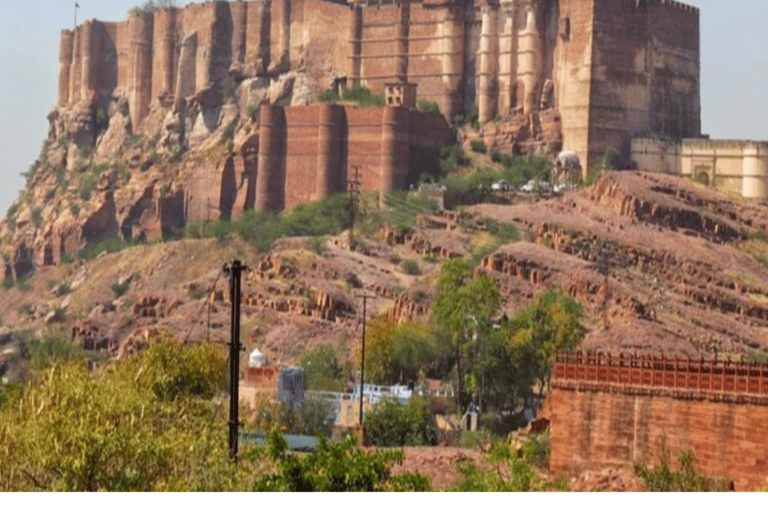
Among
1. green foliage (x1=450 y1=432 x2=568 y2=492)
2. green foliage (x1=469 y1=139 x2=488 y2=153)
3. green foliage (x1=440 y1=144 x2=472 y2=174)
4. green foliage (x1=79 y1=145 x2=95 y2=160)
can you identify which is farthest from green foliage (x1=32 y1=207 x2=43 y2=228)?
green foliage (x1=450 y1=432 x2=568 y2=492)

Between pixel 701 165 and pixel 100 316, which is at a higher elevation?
pixel 701 165

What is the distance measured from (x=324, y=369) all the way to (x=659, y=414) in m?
33.0

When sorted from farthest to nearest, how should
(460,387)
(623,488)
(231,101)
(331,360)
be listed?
(231,101), (331,360), (460,387), (623,488)

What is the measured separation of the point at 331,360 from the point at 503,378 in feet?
31.8

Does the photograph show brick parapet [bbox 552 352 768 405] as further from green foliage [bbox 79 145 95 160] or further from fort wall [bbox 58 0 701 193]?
green foliage [bbox 79 145 95 160]

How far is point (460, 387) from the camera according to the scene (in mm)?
70562

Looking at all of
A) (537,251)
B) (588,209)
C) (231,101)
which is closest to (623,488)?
(537,251)

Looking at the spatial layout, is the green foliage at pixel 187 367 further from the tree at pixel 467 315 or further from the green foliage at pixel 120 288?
the green foliage at pixel 120 288

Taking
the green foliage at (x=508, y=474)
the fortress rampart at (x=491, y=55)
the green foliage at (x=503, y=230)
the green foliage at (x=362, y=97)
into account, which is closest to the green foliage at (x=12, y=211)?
the fortress rampart at (x=491, y=55)

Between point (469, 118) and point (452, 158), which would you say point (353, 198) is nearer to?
point (452, 158)

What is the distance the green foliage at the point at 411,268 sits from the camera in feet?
288

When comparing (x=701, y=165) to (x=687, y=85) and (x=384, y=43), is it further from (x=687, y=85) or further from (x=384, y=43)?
(x=384, y=43)

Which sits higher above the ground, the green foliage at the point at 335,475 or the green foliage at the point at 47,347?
the green foliage at the point at 335,475

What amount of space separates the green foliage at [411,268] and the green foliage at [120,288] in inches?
720
